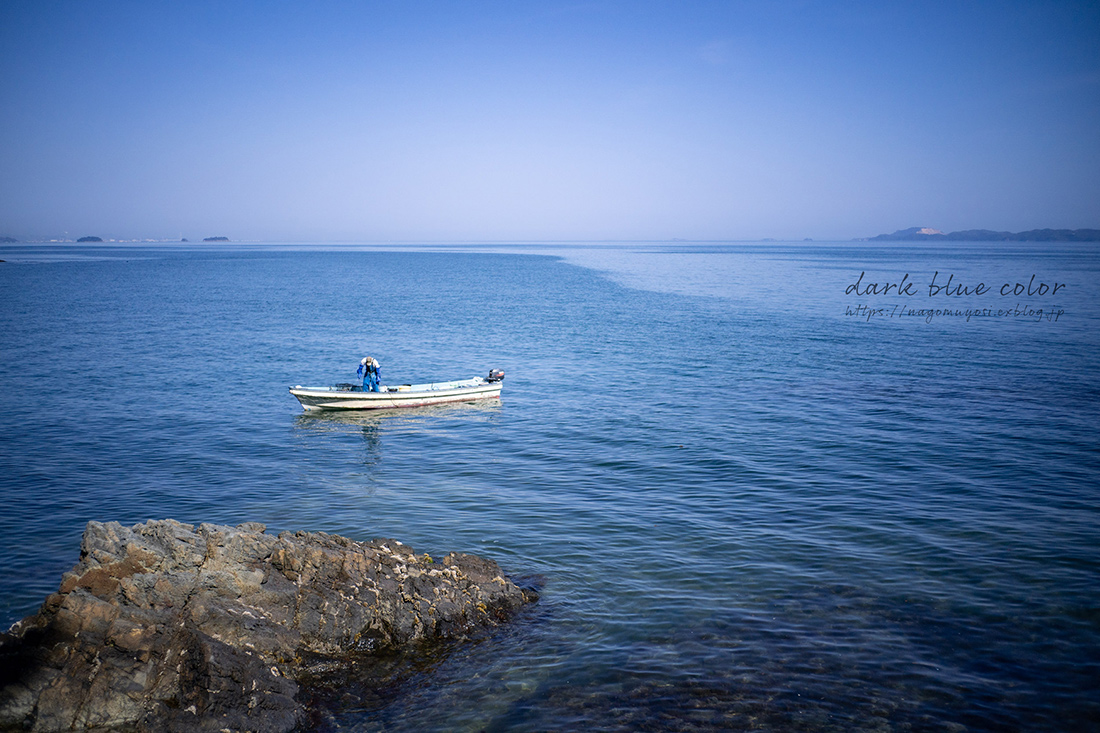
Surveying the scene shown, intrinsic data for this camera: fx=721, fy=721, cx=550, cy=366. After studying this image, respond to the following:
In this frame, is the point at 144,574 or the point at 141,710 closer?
the point at 141,710

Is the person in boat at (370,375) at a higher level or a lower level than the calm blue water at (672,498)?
higher

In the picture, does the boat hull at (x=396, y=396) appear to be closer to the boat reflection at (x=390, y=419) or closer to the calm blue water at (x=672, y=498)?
the boat reflection at (x=390, y=419)

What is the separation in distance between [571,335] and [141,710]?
50395mm

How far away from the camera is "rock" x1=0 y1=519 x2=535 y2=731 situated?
10711 millimetres

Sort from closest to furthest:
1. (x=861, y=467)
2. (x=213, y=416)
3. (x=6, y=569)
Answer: (x=6, y=569) < (x=861, y=467) < (x=213, y=416)

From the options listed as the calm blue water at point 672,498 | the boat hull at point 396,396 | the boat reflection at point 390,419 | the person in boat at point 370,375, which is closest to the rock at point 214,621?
the calm blue water at point 672,498

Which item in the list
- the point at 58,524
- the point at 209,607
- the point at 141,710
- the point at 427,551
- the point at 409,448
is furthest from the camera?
the point at 409,448

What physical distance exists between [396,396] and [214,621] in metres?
21.5

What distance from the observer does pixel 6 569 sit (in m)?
16.6

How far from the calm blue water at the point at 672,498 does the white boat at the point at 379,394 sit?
2.38 ft

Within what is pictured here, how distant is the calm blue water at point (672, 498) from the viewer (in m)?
12.5

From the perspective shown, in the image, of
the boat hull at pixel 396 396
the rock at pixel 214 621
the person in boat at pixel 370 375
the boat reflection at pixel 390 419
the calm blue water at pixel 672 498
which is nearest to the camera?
the rock at pixel 214 621

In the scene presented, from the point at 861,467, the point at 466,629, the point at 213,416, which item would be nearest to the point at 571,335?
the point at 213,416

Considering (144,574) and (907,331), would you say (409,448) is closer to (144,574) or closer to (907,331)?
(144,574)
